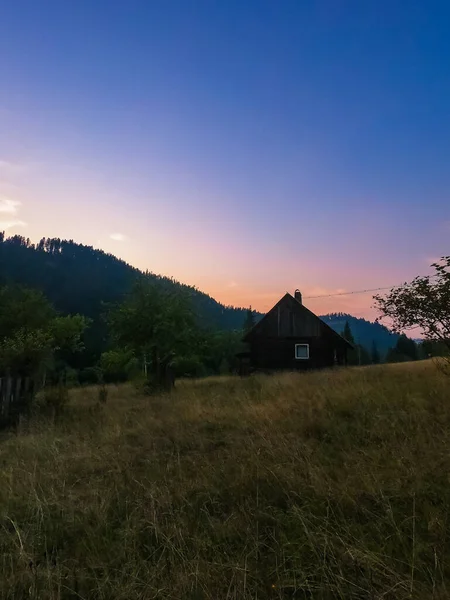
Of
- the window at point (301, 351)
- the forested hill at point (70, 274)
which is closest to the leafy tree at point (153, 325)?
the window at point (301, 351)

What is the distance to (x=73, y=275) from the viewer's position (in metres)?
123

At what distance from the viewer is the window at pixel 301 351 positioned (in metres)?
30.6

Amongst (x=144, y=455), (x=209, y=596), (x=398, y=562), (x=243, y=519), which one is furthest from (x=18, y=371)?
(x=398, y=562)

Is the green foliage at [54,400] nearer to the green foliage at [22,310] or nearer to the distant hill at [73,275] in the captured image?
the green foliage at [22,310]

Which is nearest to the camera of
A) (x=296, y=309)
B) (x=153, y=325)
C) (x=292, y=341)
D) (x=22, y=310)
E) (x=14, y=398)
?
(x=14, y=398)

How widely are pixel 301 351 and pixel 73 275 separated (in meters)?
107

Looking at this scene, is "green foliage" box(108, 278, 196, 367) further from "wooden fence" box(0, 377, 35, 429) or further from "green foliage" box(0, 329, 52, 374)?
"wooden fence" box(0, 377, 35, 429)

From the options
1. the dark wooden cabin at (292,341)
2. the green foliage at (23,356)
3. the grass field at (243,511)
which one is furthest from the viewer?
the dark wooden cabin at (292,341)

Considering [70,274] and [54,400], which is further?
[70,274]

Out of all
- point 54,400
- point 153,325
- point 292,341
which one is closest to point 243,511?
point 54,400

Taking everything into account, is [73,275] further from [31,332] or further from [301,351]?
[31,332]

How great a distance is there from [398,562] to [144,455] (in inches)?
138

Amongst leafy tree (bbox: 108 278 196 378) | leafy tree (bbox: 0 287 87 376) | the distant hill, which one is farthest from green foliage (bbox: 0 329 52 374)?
the distant hill

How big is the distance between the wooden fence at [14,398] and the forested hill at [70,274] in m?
69.6
